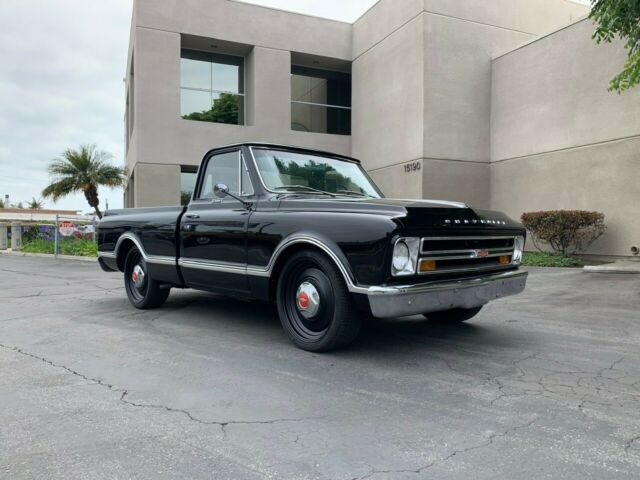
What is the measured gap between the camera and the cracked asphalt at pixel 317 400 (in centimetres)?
250

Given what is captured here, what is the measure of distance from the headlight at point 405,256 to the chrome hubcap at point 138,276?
387 centimetres

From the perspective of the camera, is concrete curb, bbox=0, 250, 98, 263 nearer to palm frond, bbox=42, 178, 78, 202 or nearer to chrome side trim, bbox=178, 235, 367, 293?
palm frond, bbox=42, 178, 78, 202

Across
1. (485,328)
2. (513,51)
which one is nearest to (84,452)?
(485,328)

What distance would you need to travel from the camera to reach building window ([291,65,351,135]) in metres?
19.2

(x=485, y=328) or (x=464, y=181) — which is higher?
(x=464, y=181)

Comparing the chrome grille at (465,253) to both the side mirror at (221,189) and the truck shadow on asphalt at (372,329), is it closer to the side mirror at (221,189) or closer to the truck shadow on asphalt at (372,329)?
the truck shadow on asphalt at (372,329)

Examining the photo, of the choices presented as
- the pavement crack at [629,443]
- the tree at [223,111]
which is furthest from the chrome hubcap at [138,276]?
the tree at [223,111]

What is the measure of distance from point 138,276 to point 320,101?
14.4 m

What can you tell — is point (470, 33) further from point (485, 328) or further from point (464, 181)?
point (485, 328)

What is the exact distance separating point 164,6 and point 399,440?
1721cm

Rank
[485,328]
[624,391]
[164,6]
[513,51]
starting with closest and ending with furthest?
[624,391], [485,328], [513,51], [164,6]

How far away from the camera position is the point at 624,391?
348 cm

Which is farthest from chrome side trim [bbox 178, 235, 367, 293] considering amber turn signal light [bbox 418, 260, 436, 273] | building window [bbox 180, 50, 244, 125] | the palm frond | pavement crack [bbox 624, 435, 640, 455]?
the palm frond

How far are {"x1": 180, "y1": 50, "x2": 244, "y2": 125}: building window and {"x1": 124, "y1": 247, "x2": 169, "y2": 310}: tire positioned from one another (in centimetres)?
1152
